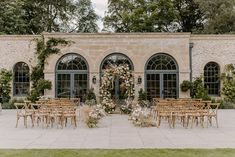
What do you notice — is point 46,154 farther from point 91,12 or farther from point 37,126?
point 91,12

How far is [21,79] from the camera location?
81.0 feet

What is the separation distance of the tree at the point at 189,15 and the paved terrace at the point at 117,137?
88.4ft

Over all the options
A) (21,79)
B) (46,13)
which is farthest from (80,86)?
(46,13)

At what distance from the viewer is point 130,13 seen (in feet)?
123

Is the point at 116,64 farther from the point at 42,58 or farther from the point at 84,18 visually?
the point at 84,18

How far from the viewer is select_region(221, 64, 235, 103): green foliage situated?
23656 mm

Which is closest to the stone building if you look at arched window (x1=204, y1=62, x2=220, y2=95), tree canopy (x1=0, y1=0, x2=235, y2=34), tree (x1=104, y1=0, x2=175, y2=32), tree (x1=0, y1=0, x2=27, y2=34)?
arched window (x1=204, y1=62, x2=220, y2=95)

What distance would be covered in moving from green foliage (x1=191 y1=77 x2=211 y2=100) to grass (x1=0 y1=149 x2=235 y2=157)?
43.4 ft

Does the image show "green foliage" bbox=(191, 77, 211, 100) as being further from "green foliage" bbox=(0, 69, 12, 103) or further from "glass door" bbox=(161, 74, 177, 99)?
"green foliage" bbox=(0, 69, 12, 103)

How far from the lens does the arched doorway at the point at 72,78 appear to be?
76.8 ft

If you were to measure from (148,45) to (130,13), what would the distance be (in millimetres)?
14570

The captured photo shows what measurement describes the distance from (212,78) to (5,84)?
12.9m

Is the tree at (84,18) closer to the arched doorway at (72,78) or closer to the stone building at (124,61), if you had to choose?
the stone building at (124,61)

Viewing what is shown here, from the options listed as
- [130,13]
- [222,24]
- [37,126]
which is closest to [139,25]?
[130,13]
